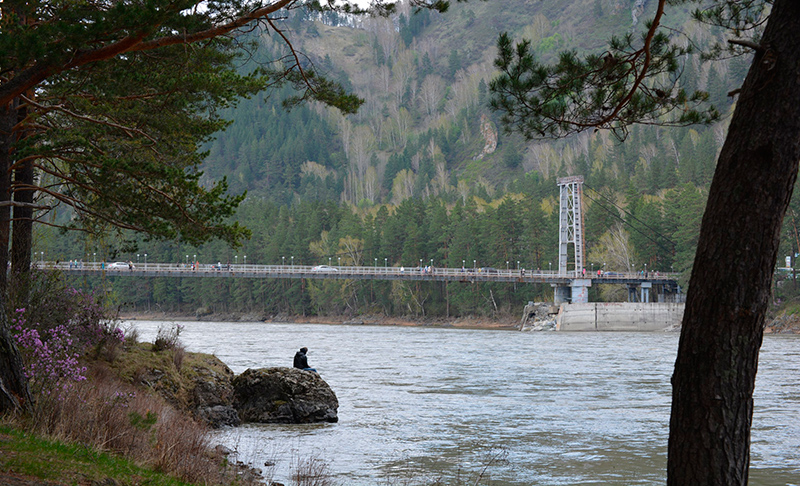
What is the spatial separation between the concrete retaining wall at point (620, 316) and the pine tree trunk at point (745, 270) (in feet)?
233

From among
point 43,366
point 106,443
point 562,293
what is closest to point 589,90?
point 106,443

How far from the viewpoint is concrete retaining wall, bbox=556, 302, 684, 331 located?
75.0m

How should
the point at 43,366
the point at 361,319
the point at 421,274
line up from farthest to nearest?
1. the point at 361,319
2. the point at 421,274
3. the point at 43,366

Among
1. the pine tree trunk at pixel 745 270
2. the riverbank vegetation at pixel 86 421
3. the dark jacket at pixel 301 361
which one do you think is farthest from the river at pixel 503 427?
the pine tree trunk at pixel 745 270

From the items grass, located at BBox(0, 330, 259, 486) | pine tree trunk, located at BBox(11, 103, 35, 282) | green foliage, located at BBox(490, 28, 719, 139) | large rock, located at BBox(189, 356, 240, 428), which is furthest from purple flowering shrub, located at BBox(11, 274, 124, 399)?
green foliage, located at BBox(490, 28, 719, 139)

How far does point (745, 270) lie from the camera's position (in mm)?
5422

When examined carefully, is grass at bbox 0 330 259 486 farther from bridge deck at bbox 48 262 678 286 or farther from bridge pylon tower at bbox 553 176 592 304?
bridge pylon tower at bbox 553 176 592 304

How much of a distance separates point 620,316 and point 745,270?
7265 cm

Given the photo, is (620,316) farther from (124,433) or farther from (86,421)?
(86,421)

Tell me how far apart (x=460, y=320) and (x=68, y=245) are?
195 ft

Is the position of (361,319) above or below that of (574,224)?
below

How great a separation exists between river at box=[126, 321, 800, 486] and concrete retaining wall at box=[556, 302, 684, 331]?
39406 millimetres

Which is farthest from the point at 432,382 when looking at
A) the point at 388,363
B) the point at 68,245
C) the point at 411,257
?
the point at 68,245

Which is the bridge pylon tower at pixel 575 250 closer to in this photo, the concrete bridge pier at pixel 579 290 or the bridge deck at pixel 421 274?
the concrete bridge pier at pixel 579 290
